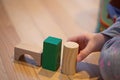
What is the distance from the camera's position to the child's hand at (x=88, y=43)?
2.99 feet

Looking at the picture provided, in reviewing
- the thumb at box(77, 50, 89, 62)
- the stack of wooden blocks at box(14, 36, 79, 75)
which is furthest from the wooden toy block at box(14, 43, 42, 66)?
the thumb at box(77, 50, 89, 62)

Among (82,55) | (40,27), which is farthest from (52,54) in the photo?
(40,27)

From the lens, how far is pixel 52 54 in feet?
2.90

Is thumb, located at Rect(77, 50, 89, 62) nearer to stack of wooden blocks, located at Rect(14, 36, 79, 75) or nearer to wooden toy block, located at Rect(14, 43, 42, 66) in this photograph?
stack of wooden blocks, located at Rect(14, 36, 79, 75)

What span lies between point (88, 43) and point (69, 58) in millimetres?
103

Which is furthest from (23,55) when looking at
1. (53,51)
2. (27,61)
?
(53,51)

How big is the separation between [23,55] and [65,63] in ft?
0.57

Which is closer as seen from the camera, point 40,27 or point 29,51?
point 29,51

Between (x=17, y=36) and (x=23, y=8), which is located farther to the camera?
(x=23, y=8)

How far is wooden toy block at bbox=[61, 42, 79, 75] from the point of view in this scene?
0.86 metres

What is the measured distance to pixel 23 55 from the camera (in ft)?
3.17

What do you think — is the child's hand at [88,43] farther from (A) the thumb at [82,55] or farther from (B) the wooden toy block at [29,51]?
(B) the wooden toy block at [29,51]

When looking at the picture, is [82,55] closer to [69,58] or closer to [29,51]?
[69,58]

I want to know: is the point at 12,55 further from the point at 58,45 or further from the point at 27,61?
the point at 58,45
